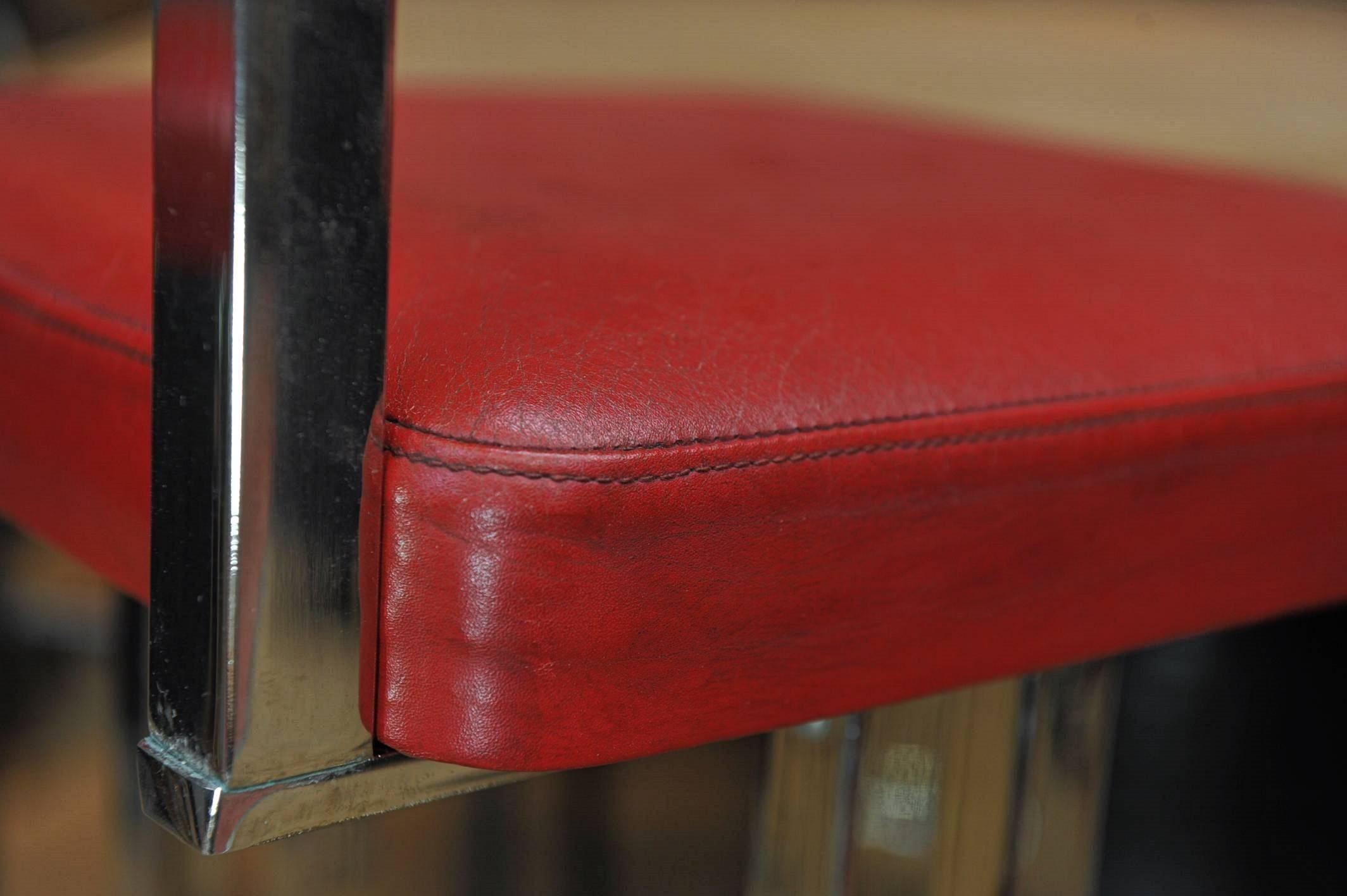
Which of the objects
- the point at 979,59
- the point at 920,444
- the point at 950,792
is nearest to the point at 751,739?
the point at 950,792

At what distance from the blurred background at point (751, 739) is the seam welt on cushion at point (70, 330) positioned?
315 mm

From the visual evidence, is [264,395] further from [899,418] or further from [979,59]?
[979,59]

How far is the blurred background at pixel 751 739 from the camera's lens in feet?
2.43

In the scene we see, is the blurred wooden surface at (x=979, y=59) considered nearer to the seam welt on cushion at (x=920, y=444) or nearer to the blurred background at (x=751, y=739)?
the blurred background at (x=751, y=739)

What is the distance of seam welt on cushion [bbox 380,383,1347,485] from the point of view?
0.26 m

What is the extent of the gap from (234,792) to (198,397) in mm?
71

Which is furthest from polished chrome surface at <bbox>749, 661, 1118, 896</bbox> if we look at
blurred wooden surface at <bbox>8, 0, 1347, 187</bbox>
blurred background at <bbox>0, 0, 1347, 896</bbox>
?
blurred wooden surface at <bbox>8, 0, 1347, 187</bbox>

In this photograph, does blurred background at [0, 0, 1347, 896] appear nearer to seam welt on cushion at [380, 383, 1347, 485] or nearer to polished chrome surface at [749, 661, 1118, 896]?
polished chrome surface at [749, 661, 1118, 896]

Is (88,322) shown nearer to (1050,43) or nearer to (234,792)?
(234,792)

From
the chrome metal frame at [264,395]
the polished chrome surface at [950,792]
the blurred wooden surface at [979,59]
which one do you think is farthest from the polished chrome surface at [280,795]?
the blurred wooden surface at [979,59]

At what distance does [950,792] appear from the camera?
555 millimetres

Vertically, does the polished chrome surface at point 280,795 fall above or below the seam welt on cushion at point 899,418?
below

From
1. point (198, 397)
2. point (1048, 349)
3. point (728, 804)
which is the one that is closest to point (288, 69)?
point (198, 397)

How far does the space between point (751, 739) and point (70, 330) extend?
1.10ft
